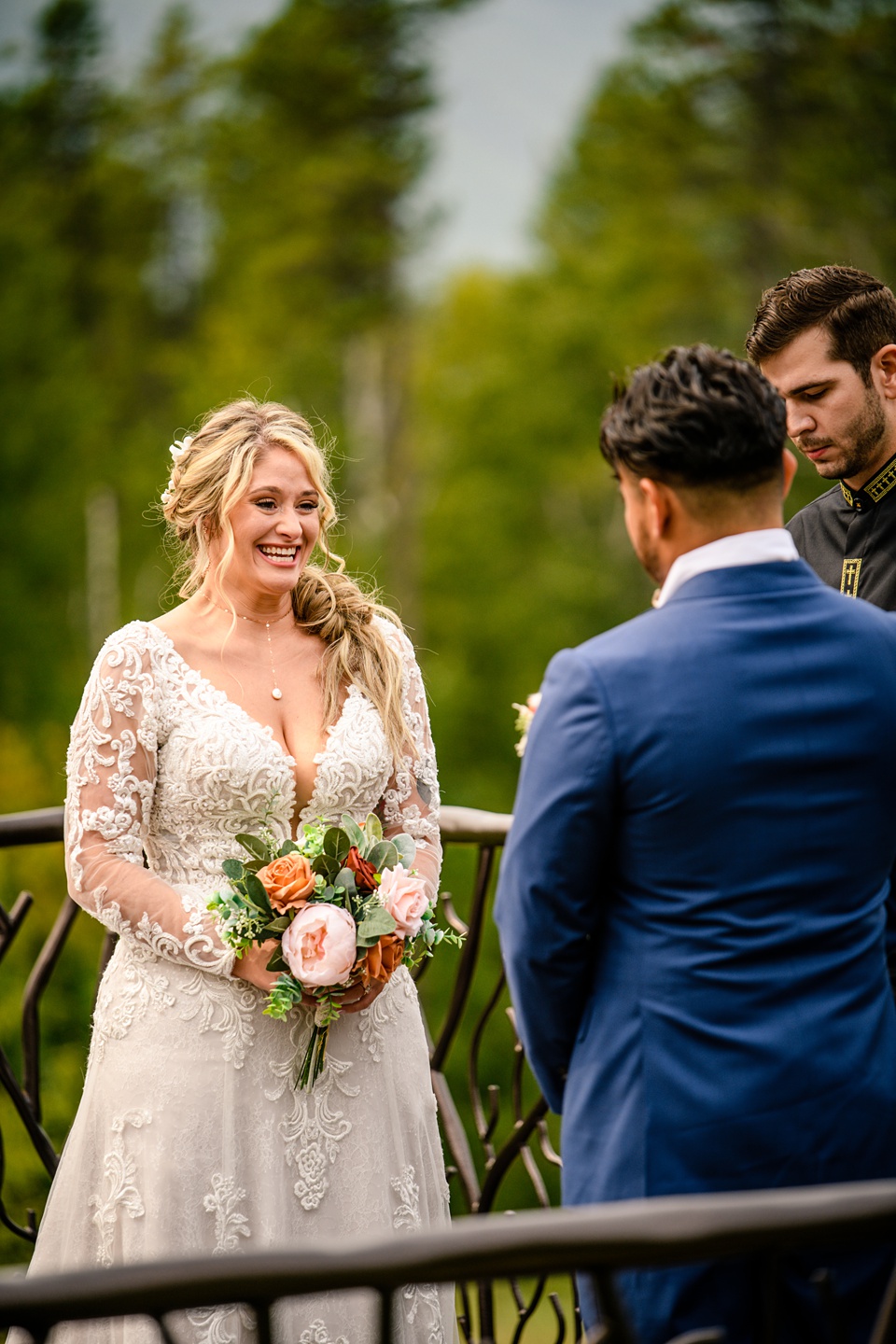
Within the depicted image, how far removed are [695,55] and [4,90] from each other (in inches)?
378

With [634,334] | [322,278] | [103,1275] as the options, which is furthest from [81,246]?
[103,1275]

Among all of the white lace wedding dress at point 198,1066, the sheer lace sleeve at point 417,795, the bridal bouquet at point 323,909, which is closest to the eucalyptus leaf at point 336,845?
the bridal bouquet at point 323,909

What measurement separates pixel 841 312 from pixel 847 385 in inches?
5.4

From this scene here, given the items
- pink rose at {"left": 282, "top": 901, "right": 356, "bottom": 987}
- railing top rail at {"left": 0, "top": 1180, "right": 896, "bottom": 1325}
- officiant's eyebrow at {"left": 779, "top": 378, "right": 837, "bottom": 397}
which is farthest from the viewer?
officiant's eyebrow at {"left": 779, "top": 378, "right": 837, "bottom": 397}

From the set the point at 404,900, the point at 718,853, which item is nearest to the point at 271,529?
the point at 404,900

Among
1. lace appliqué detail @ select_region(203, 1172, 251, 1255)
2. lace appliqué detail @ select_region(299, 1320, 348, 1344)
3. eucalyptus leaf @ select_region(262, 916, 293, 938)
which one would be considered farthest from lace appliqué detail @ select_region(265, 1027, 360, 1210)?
eucalyptus leaf @ select_region(262, 916, 293, 938)

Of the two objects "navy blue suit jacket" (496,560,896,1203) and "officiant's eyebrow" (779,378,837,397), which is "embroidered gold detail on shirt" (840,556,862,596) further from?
"navy blue suit jacket" (496,560,896,1203)

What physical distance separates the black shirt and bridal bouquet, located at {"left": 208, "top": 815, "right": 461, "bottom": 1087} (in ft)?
3.40

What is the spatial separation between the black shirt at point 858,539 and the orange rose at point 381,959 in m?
1.10

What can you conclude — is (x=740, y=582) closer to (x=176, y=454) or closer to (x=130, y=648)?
(x=130, y=648)

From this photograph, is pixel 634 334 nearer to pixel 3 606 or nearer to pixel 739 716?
pixel 3 606

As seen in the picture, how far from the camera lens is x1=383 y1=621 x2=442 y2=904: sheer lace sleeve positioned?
9.93 ft

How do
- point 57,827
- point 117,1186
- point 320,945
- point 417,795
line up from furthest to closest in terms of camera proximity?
point 57,827, point 417,795, point 117,1186, point 320,945

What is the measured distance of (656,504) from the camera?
5.78 feet
